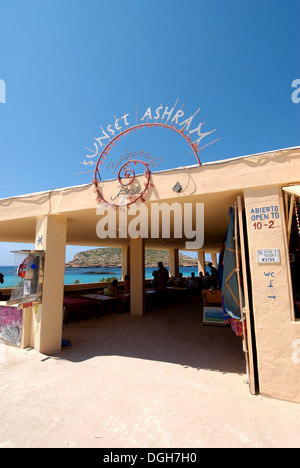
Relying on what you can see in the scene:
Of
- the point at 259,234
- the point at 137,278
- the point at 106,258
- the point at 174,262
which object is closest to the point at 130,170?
the point at 259,234

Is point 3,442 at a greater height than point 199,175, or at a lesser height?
lesser

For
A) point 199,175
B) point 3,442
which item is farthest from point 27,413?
point 199,175

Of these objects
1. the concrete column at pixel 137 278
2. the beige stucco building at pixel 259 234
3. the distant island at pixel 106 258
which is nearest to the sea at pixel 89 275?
the distant island at pixel 106 258

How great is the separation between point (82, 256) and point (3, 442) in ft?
294

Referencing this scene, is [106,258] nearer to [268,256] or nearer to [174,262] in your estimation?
[174,262]

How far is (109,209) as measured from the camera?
447 centimetres

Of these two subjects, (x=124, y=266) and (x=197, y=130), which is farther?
(x=124, y=266)

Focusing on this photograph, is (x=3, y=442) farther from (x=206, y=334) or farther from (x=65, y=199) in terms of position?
(x=206, y=334)

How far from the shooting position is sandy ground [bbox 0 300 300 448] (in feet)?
7.49

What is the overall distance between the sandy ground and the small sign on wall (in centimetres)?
181

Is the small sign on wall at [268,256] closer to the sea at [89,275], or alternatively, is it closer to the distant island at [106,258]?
the sea at [89,275]

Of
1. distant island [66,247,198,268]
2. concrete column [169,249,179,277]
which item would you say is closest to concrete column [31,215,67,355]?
concrete column [169,249,179,277]

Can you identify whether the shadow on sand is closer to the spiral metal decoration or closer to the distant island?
the spiral metal decoration
